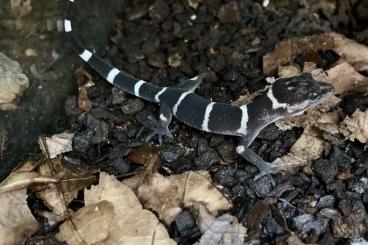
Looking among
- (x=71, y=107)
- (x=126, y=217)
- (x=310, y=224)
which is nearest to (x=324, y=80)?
(x=310, y=224)

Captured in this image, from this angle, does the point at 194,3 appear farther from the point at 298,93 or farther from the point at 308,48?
the point at 298,93

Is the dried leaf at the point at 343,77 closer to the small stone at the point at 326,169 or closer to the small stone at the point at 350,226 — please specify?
the small stone at the point at 326,169

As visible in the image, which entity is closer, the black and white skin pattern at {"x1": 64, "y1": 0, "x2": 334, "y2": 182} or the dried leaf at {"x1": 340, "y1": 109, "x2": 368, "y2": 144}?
the dried leaf at {"x1": 340, "y1": 109, "x2": 368, "y2": 144}

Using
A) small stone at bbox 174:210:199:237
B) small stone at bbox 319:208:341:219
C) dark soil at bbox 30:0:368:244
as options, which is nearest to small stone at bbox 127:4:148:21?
dark soil at bbox 30:0:368:244

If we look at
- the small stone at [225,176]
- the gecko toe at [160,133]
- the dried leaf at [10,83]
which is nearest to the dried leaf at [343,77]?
the small stone at [225,176]

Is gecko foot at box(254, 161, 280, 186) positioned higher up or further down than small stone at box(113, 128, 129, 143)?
higher up

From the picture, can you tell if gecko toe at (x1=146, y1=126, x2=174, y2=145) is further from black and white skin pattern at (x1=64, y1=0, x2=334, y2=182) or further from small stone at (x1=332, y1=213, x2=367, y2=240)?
small stone at (x1=332, y1=213, x2=367, y2=240)
